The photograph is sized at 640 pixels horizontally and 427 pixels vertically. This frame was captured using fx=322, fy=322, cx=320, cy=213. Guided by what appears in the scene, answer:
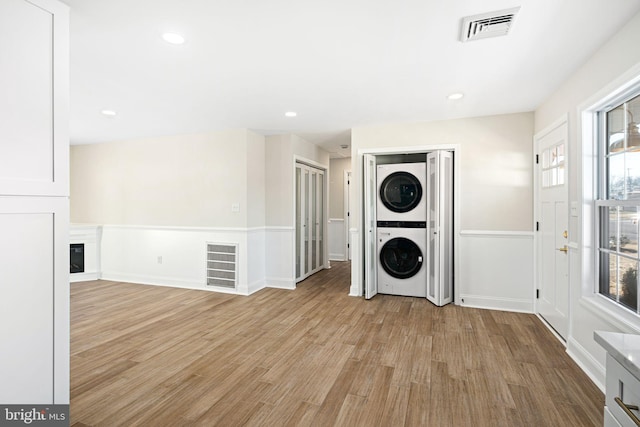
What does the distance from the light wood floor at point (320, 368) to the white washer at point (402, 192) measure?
3.99ft

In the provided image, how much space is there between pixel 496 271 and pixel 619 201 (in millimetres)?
1962

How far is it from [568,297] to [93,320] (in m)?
4.75

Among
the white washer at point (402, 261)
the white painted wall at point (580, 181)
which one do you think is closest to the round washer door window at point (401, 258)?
the white washer at point (402, 261)

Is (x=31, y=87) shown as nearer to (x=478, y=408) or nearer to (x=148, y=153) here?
(x=478, y=408)

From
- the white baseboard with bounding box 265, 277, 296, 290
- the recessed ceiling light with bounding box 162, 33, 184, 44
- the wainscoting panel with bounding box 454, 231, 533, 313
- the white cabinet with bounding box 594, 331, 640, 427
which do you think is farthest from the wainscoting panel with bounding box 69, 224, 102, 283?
the white cabinet with bounding box 594, 331, 640, 427

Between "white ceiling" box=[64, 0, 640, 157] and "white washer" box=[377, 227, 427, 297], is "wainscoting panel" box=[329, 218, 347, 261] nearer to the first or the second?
"white washer" box=[377, 227, 427, 297]

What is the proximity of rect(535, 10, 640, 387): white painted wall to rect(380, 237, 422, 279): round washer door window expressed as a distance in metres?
1.84

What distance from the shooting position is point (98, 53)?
7.80ft

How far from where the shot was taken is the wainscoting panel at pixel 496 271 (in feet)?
12.5

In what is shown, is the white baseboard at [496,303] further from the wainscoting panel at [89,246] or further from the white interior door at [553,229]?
the wainscoting panel at [89,246]

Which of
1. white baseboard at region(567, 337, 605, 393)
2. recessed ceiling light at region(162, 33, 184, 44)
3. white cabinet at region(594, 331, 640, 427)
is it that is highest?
recessed ceiling light at region(162, 33, 184, 44)

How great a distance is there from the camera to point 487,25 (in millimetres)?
1979

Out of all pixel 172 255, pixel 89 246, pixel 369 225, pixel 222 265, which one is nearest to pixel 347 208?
pixel 369 225

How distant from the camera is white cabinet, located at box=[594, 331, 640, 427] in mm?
884
